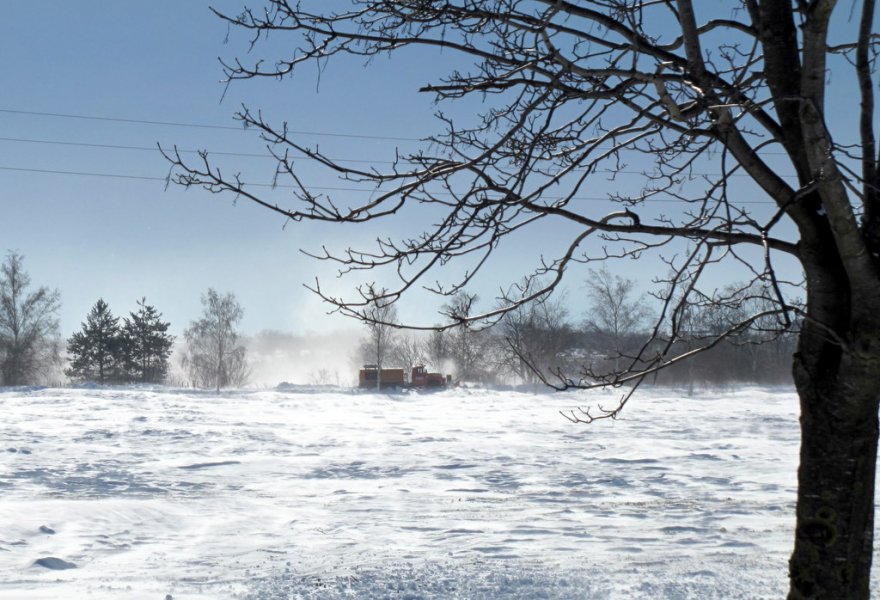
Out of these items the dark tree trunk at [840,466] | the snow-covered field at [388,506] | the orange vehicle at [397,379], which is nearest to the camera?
the dark tree trunk at [840,466]

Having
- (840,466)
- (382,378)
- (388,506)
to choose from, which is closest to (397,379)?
(382,378)

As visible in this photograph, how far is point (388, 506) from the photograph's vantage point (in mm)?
11102

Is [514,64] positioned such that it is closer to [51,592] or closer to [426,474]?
[51,592]

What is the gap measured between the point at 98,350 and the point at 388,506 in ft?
147

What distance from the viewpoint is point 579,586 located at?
6281 mm

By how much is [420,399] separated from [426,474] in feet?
74.2

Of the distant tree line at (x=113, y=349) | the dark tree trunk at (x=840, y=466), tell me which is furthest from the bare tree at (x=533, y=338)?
the distant tree line at (x=113, y=349)

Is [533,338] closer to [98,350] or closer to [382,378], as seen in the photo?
[382,378]

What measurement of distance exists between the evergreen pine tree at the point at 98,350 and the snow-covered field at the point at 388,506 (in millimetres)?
26074

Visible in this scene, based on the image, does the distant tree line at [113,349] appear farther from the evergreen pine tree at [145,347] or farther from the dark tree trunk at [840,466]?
the dark tree trunk at [840,466]

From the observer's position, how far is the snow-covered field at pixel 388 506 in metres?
6.58

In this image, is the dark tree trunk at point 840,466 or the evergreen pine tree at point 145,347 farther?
the evergreen pine tree at point 145,347

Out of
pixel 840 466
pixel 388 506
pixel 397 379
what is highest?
pixel 840 466

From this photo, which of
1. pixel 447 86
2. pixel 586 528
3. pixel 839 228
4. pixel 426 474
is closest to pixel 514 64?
pixel 447 86
